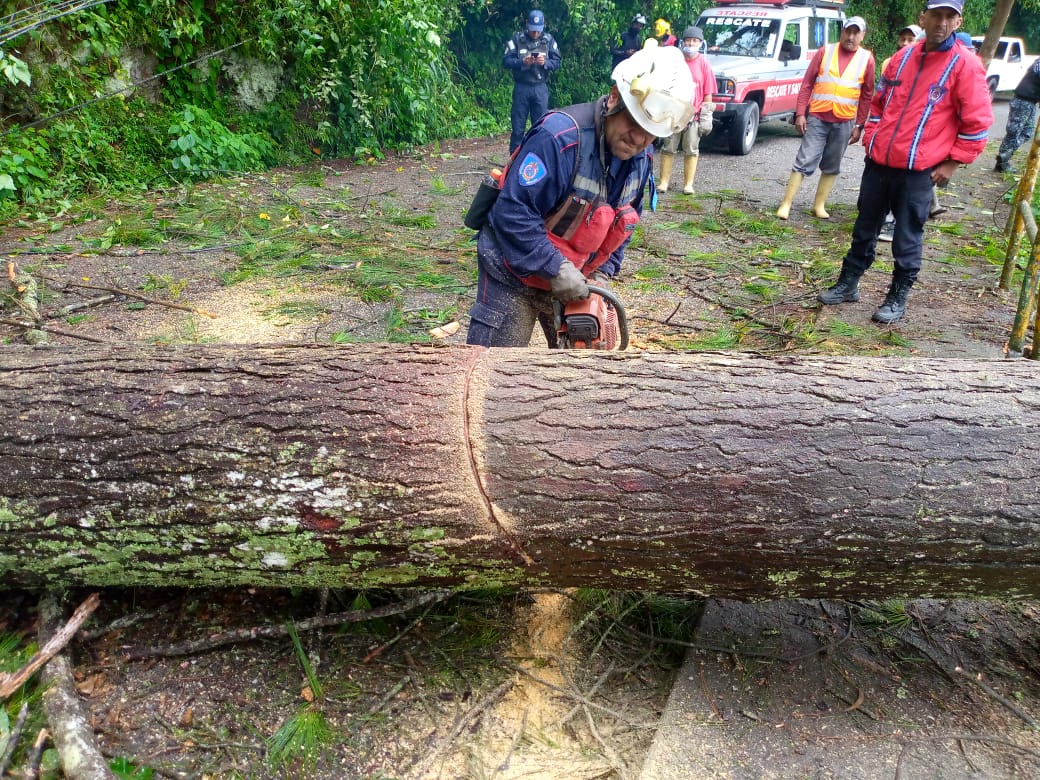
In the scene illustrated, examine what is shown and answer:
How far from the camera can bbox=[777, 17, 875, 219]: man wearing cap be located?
554cm

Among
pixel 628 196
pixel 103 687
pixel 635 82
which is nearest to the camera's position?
pixel 103 687

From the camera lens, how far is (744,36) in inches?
355

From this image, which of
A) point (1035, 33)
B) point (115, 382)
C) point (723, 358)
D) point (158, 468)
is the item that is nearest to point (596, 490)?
point (723, 358)

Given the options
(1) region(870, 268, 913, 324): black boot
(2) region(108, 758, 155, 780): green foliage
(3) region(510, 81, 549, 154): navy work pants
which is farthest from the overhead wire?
(1) region(870, 268, 913, 324): black boot

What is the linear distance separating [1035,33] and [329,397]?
2541 cm

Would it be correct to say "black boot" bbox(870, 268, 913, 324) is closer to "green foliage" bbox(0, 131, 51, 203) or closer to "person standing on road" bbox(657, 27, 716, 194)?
"person standing on road" bbox(657, 27, 716, 194)

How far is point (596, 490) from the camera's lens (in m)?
1.70

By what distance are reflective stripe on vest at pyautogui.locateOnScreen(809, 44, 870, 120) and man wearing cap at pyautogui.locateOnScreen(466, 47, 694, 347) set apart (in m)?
3.83

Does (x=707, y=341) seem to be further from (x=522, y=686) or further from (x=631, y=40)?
(x=631, y=40)

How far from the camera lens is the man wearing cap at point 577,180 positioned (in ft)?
7.50

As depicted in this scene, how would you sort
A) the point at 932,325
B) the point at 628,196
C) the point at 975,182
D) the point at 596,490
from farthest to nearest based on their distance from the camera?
the point at 975,182, the point at 932,325, the point at 628,196, the point at 596,490

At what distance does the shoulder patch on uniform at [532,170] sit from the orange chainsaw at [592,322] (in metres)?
0.42

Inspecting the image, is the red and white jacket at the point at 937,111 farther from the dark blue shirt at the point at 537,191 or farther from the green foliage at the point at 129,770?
the green foliage at the point at 129,770

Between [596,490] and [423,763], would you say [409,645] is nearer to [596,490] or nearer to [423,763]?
[423,763]
